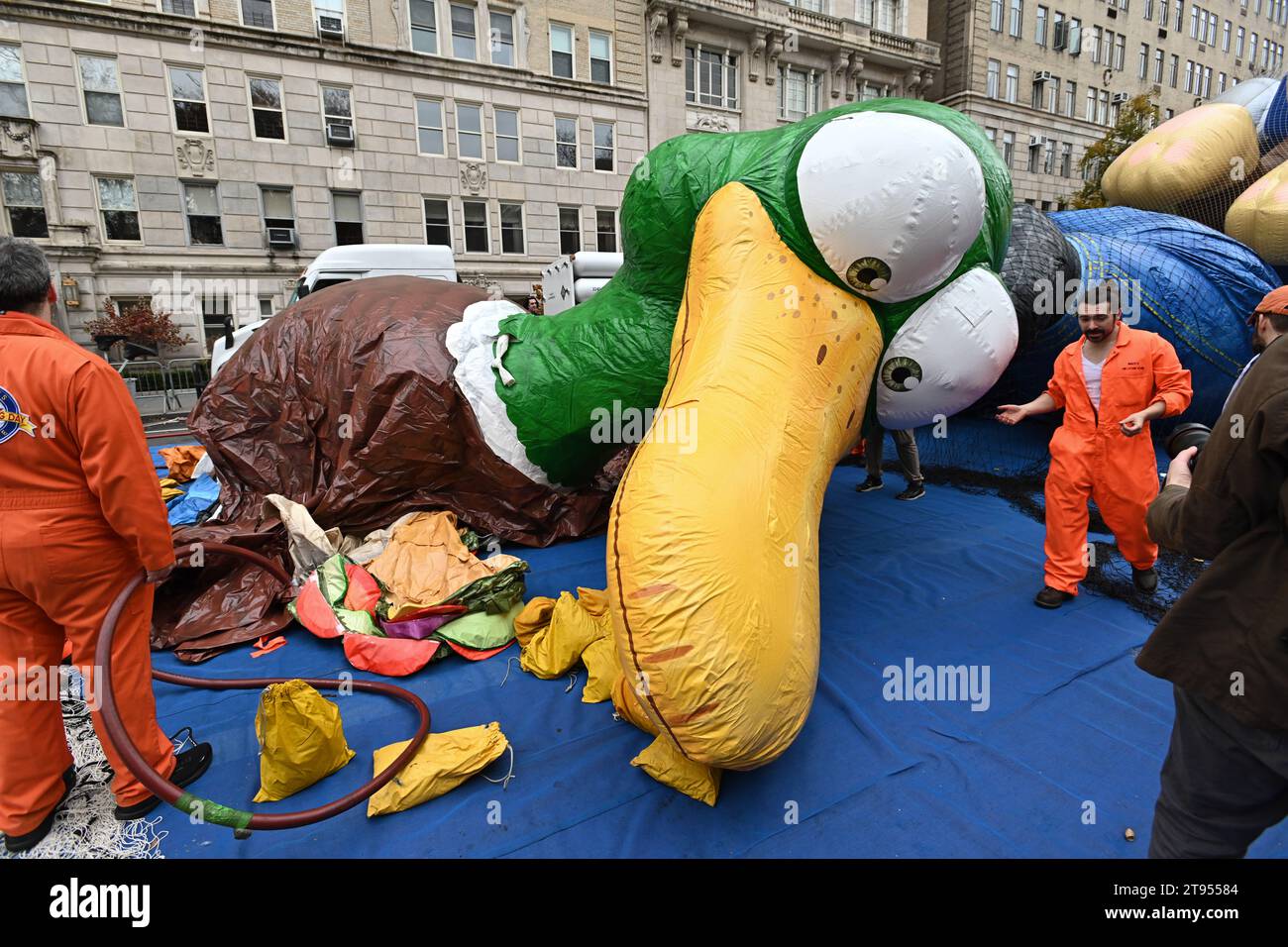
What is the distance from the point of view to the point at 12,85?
539 inches

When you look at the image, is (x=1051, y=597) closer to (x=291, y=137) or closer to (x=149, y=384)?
(x=149, y=384)

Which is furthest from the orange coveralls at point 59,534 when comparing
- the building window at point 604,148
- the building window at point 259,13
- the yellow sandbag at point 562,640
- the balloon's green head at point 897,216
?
the building window at point 604,148

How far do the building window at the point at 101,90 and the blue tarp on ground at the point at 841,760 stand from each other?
1704cm

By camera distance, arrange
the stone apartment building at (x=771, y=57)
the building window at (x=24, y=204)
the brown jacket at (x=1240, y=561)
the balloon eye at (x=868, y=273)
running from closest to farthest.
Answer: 1. the brown jacket at (x=1240, y=561)
2. the balloon eye at (x=868, y=273)
3. the building window at (x=24, y=204)
4. the stone apartment building at (x=771, y=57)

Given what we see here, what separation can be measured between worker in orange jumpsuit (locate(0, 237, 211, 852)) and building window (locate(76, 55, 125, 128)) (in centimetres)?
1739

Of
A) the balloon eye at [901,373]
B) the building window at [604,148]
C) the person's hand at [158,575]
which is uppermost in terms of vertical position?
the building window at [604,148]

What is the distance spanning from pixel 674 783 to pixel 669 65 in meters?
21.6

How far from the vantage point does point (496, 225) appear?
1795cm

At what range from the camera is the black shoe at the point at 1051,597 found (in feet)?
11.5

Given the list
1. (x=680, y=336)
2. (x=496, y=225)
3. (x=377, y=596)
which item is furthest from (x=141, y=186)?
(x=680, y=336)

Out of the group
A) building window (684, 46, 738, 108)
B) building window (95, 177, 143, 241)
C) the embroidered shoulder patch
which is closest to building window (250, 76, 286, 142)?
building window (95, 177, 143, 241)

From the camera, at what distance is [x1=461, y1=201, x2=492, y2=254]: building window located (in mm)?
17672

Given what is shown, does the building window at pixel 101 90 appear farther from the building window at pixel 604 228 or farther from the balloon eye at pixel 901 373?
the balloon eye at pixel 901 373

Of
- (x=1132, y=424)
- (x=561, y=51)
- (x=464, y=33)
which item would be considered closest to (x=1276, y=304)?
(x=1132, y=424)
